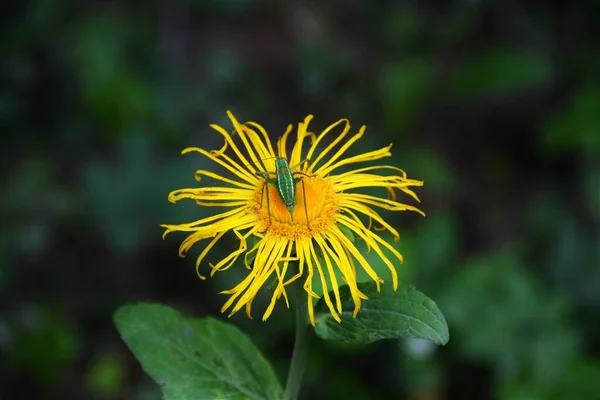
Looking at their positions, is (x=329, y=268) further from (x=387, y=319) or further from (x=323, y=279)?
(x=387, y=319)

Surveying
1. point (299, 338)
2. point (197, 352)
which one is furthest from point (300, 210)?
point (197, 352)

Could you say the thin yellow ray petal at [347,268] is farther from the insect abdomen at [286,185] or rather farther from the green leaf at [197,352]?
the green leaf at [197,352]

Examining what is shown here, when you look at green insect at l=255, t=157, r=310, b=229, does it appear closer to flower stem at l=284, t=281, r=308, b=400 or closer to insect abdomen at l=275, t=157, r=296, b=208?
insect abdomen at l=275, t=157, r=296, b=208

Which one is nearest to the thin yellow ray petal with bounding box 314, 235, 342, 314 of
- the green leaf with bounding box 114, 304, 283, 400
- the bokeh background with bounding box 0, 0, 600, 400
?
the green leaf with bounding box 114, 304, 283, 400

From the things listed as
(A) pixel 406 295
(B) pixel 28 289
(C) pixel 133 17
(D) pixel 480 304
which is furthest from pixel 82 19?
(A) pixel 406 295

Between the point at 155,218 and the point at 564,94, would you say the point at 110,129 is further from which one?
the point at 564,94

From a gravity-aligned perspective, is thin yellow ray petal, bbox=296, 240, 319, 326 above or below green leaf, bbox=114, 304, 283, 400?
above

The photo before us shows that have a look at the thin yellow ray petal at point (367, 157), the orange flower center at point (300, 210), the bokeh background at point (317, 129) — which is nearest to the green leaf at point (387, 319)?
the orange flower center at point (300, 210)
